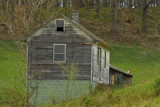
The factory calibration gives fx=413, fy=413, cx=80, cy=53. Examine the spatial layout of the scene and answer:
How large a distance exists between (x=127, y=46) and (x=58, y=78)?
91.1 feet

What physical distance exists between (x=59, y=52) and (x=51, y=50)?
26.7 inches

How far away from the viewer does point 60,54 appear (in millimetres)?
31953

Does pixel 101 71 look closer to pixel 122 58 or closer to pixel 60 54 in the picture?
pixel 60 54

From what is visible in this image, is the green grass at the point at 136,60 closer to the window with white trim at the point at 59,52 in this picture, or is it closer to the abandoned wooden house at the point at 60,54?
the abandoned wooden house at the point at 60,54

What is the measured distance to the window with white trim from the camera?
32.0 m

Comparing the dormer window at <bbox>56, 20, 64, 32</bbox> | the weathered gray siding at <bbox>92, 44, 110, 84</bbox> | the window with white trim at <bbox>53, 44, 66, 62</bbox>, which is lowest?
the weathered gray siding at <bbox>92, 44, 110, 84</bbox>

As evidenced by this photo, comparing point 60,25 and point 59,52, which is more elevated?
point 60,25

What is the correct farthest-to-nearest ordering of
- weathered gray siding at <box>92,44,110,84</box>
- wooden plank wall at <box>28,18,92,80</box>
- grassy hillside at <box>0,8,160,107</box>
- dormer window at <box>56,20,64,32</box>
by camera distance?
dormer window at <box>56,20,64,32</box>
weathered gray siding at <box>92,44,110,84</box>
wooden plank wall at <box>28,18,92,80</box>
grassy hillside at <box>0,8,160,107</box>

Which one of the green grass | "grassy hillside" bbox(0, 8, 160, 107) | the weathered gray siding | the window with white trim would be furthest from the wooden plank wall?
the green grass

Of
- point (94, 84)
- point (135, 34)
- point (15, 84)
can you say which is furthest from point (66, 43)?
point (135, 34)

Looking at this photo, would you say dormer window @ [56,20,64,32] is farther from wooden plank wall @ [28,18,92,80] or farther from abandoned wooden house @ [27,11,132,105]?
wooden plank wall @ [28,18,92,80]

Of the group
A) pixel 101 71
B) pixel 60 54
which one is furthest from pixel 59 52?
pixel 101 71

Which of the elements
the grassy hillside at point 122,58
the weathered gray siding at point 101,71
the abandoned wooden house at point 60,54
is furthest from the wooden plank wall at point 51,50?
the grassy hillside at point 122,58

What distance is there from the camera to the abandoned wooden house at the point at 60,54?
31484 millimetres
